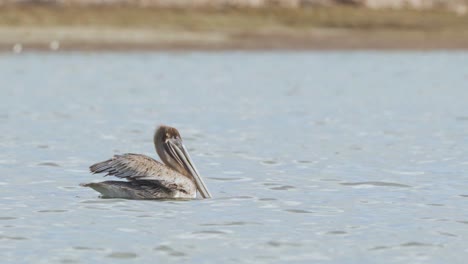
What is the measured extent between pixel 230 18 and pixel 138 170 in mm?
25994

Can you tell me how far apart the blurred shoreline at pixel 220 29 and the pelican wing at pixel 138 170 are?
828 inches

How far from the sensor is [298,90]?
2227 centimetres

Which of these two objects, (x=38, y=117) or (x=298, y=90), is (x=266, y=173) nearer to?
(x=38, y=117)

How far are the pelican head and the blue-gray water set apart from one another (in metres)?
0.34

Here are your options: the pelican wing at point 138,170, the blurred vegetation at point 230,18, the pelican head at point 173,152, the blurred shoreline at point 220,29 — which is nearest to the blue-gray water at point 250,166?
the pelican wing at point 138,170

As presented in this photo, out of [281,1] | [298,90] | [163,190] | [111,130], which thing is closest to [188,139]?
[111,130]

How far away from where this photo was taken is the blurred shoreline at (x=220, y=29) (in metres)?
31.5

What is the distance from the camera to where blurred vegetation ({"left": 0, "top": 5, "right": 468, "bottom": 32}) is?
33.4 meters

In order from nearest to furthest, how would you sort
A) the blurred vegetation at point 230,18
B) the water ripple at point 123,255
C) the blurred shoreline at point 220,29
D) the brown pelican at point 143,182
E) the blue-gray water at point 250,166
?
the water ripple at point 123,255, the blue-gray water at point 250,166, the brown pelican at point 143,182, the blurred shoreline at point 220,29, the blurred vegetation at point 230,18

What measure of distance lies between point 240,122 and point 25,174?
5.44m

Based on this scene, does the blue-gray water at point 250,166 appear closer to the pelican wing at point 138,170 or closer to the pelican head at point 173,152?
the pelican wing at point 138,170

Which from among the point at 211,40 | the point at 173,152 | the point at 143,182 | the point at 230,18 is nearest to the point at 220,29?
the point at 230,18

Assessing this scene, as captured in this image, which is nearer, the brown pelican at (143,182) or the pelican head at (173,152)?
the brown pelican at (143,182)

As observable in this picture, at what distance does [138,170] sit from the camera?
966 cm
